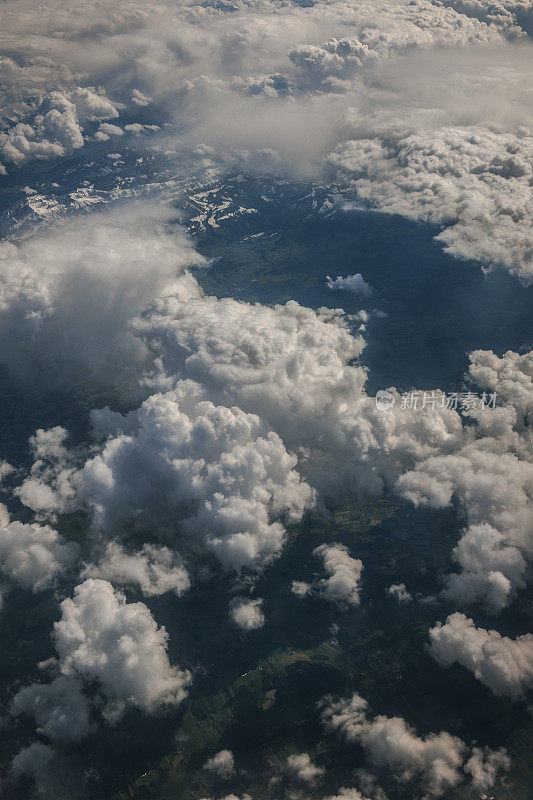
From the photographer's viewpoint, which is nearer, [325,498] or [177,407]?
[177,407]

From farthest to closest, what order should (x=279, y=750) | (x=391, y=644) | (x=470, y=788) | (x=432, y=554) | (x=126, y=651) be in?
(x=432, y=554), (x=391, y=644), (x=279, y=750), (x=470, y=788), (x=126, y=651)

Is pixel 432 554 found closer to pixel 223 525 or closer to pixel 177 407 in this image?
pixel 223 525

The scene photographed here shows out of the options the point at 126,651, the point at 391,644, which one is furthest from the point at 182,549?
the point at 391,644

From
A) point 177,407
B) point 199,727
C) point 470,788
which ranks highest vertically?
point 177,407

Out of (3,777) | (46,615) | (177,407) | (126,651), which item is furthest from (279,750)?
(177,407)

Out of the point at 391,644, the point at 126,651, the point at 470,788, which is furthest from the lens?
the point at 391,644

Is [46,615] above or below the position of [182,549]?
below

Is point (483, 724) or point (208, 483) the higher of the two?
point (208, 483)

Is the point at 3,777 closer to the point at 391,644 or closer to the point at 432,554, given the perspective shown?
the point at 391,644

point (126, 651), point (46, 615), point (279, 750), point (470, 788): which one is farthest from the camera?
point (46, 615)
